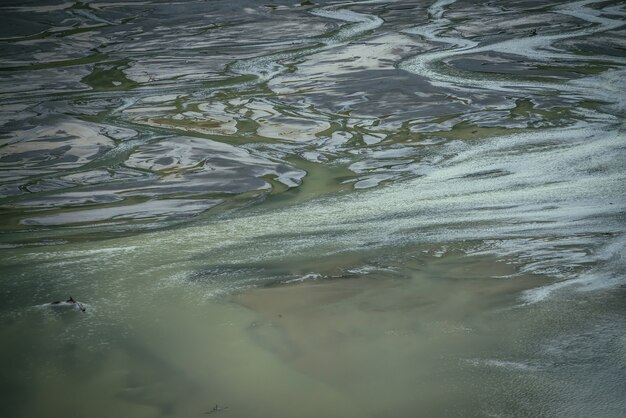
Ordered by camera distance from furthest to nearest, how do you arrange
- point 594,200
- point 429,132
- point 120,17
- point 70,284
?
1. point 120,17
2. point 429,132
3. point 594,200
4. point 70,284

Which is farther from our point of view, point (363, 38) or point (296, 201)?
point (363, 38)

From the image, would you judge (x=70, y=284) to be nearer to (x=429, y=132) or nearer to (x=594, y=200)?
(x=594, y=200)

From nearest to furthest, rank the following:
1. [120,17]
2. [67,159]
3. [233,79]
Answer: [67,159] → [233,79] → [120,17]

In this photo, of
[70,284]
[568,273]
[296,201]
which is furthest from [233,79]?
[568,273]

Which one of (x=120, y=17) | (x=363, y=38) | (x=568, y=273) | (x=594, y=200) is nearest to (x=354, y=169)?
(x=594, y=200)

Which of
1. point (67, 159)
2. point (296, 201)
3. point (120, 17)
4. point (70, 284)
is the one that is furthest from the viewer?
point (120, 17)

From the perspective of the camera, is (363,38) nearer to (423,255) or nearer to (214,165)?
(214,165)
